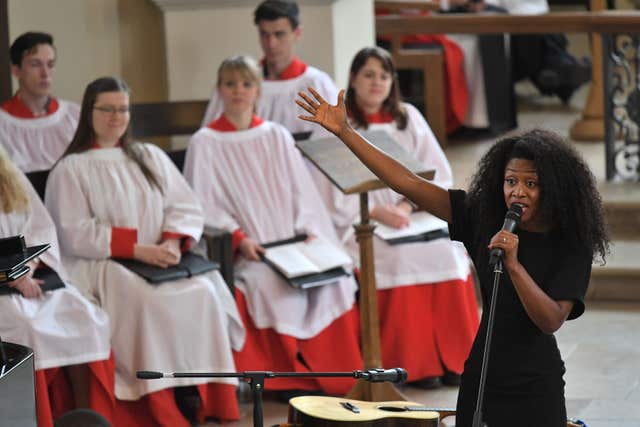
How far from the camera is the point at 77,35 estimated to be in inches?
307

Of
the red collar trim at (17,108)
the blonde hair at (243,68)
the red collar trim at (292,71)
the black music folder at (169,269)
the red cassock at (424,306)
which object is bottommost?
the red cassock at (424,306)

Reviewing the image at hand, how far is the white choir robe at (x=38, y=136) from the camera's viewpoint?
6.95m

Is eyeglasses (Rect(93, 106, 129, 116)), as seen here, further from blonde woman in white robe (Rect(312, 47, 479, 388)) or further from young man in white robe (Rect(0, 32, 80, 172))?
blonde woman in white robe (Rect(312, 47, 479, 388))

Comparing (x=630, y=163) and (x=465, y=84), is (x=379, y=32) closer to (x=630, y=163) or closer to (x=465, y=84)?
(x=465, y=84)

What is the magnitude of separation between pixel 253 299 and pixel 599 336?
187 cm

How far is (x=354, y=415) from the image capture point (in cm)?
397

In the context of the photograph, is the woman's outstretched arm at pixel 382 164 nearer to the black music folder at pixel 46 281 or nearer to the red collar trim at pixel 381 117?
the black music folder at pixel 46 281

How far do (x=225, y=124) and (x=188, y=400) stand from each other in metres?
1.41

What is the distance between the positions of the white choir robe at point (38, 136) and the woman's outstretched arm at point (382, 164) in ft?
10.6

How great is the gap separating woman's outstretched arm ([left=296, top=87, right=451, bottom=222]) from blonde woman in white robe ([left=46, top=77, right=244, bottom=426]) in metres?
2.02

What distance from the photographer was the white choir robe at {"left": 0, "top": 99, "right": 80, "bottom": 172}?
6.95 meters

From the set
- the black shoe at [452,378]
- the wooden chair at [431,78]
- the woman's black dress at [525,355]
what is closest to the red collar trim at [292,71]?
the black shoe at [452,378]

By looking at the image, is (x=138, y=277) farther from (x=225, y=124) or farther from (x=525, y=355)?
(x=525, y=355)

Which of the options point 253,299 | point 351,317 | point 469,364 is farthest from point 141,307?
point 469,364
